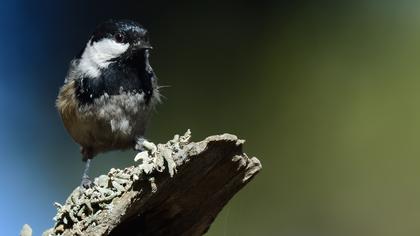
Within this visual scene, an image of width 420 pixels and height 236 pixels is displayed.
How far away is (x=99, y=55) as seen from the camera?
1.90 m

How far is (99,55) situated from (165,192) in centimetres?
63

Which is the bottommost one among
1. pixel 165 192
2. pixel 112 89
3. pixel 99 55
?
pixel 165 192

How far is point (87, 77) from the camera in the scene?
186 centimetres

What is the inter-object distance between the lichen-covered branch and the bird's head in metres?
0.51

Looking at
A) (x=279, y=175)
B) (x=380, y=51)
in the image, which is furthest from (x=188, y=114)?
(x=380, y=51)

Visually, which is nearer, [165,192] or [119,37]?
[165,192]

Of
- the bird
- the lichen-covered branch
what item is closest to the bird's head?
the bird

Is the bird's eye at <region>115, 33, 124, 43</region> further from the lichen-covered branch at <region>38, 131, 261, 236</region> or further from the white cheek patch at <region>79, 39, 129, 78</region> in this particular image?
the lichen-covered branch at <region>38, 131, 261, 236</region>

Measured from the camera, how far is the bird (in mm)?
1848

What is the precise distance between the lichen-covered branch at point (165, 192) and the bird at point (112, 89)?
17.5 inches

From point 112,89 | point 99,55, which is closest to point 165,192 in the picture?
point 112,89

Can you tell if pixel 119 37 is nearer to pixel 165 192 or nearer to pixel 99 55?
pixel 99 55

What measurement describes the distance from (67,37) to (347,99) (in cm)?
97

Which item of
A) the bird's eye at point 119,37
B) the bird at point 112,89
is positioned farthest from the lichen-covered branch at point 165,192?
the bird's eye at point 119,37
